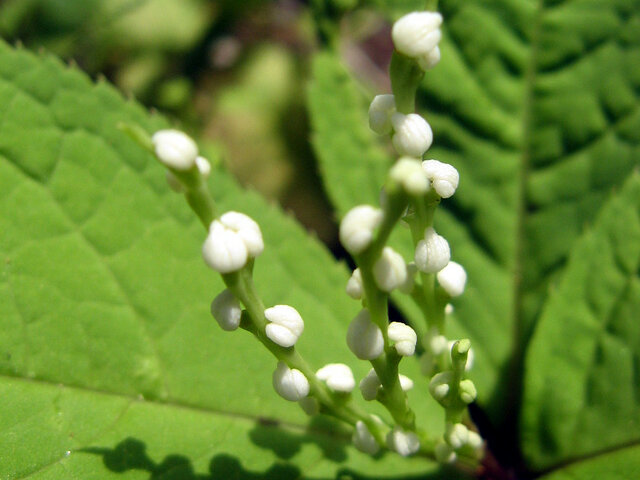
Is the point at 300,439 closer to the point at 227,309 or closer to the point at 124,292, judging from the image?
the point at 124,292

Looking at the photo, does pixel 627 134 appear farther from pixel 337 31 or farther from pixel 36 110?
pixel 36 110

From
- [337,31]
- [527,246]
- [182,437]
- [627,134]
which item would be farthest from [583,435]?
[337,31]

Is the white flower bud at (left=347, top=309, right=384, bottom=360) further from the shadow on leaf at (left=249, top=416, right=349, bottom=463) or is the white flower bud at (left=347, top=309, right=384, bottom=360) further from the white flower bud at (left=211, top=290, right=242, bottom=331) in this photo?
the shadow on leaf at (left=249, top=416, right=349, bottom=463)

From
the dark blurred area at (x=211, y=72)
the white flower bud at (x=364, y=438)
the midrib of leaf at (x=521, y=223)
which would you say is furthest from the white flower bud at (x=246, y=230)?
the dark blurred area at (x=211, y=72)

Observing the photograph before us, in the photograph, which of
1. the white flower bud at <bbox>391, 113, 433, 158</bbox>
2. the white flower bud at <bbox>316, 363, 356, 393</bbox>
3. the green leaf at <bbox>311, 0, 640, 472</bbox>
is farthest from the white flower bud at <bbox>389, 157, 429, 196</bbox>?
the green leaf at <bbox>311, 0, 640, 472</bbox>

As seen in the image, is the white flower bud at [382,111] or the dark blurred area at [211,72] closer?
the white flower bud at [382,111]

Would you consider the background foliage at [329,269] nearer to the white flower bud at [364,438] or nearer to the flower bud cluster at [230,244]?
the white flower bud at [364,438]
